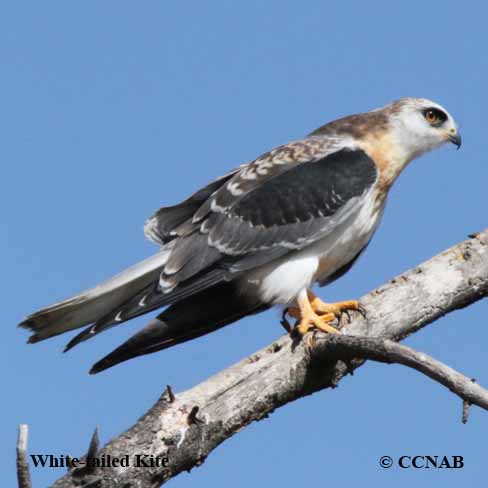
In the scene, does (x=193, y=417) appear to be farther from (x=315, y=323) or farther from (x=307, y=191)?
(x=307, y=191)

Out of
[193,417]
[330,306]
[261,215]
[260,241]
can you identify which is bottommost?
[193,417]

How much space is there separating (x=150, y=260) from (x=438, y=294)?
6.52 ft

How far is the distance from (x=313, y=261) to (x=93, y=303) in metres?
1.50

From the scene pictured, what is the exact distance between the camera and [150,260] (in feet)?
22.9

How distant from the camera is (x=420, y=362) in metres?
4.73

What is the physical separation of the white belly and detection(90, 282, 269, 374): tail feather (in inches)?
5.3

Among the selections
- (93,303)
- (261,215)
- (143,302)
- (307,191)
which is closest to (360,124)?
(307,191)

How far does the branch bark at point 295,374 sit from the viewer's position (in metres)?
4.96

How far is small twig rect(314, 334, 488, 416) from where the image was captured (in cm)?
463

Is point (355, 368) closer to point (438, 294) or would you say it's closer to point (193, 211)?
point (438, 294)

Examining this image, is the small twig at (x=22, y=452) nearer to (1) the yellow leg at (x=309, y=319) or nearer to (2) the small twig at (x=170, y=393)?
(2) the small twig at (x=170, y=393)

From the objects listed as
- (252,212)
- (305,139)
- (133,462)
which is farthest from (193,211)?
(133,462)

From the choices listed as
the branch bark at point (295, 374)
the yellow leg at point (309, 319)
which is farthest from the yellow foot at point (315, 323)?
the branch bark at point (295, 374)

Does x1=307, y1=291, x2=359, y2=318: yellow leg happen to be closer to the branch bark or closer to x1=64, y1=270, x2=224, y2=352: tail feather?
the branch bark
